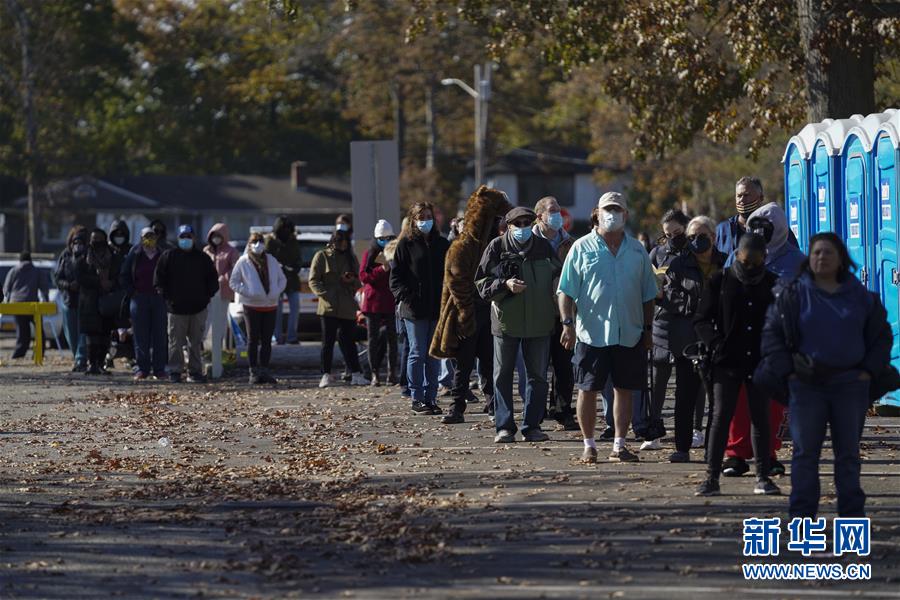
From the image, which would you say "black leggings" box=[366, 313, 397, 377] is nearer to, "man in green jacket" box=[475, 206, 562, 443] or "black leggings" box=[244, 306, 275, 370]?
"black leggings" box=[244, 306, 275, 370]

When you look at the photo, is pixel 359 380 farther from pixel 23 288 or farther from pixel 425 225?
pixel 23 288

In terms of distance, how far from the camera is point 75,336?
2273 centimetres

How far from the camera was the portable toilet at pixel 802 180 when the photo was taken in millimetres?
16062

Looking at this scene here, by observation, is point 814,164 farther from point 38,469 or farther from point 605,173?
point 605,173

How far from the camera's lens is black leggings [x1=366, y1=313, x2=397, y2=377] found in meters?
18.5

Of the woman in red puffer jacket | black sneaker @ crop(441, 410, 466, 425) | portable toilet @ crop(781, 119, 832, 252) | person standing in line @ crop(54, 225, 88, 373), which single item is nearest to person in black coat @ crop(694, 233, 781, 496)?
black sneaker @ crop(441, 410, 466, 425)

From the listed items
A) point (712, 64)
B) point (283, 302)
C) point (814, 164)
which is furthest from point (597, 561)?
point (283, 302)

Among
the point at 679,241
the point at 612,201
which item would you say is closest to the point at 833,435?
the point at 612,201

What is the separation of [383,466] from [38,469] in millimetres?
2454

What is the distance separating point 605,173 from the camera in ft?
233

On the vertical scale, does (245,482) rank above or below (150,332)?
below

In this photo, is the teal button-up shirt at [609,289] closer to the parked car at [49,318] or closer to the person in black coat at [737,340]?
the person in black coat at [737,340]

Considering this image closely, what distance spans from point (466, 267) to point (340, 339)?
5495 mm

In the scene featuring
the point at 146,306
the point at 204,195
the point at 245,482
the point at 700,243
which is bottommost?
the point at 245,482
